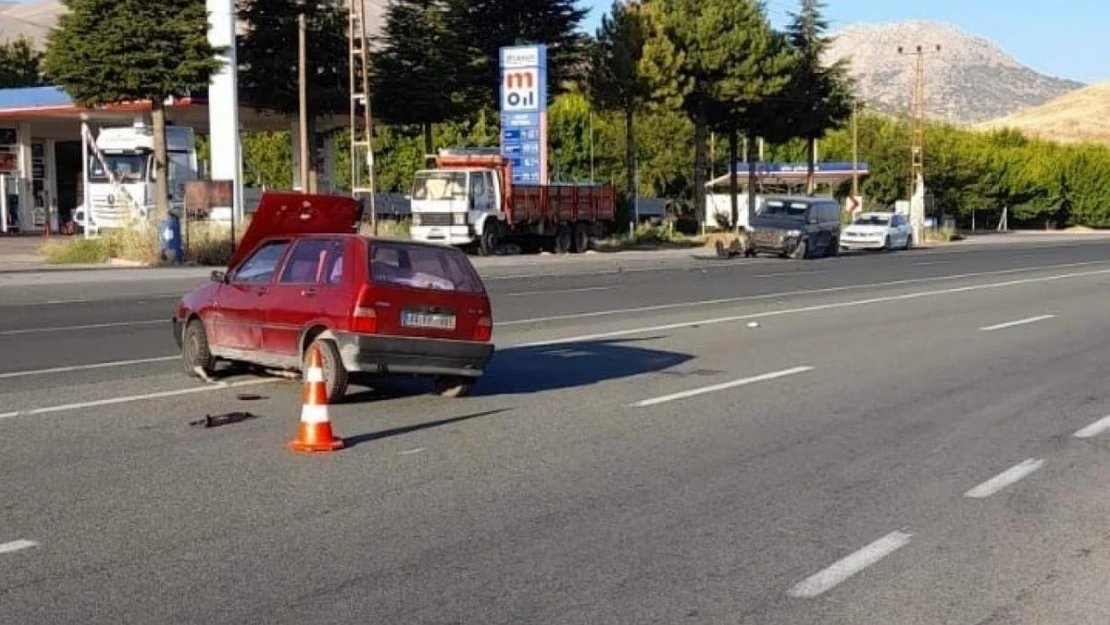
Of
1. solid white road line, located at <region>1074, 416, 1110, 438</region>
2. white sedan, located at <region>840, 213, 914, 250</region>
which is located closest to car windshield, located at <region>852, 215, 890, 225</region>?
white sedan, located at <region>840, 213, 914, 250</region>

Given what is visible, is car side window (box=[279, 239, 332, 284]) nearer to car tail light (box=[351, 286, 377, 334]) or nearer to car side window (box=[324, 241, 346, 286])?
car side window (box=[324, 241, 346, 286])

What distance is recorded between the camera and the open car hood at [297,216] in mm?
15305

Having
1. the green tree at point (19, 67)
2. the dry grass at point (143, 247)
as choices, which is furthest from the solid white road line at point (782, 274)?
the green tree at point (19, 67)

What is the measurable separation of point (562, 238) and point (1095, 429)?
35.0 metres

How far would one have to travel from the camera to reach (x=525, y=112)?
4659 centimetres

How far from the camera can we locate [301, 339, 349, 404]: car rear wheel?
36.4 feet

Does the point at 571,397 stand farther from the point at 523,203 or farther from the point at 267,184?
the point at 267,184

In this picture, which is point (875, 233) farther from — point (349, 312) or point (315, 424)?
point (315, 424)

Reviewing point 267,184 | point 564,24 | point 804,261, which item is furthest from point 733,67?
point 267,184

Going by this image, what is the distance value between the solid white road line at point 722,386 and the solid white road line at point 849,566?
4.75m

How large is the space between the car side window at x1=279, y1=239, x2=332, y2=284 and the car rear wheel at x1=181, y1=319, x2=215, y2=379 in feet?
4.35

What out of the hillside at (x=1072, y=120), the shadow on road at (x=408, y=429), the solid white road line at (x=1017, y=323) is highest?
the hillside at (x=1072, y=120)

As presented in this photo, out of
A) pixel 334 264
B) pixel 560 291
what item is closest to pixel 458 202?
pixel 560 291

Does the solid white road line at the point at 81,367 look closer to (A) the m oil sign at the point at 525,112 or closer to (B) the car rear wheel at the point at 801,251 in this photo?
(B) the car rear wheel at the point at 801,251
